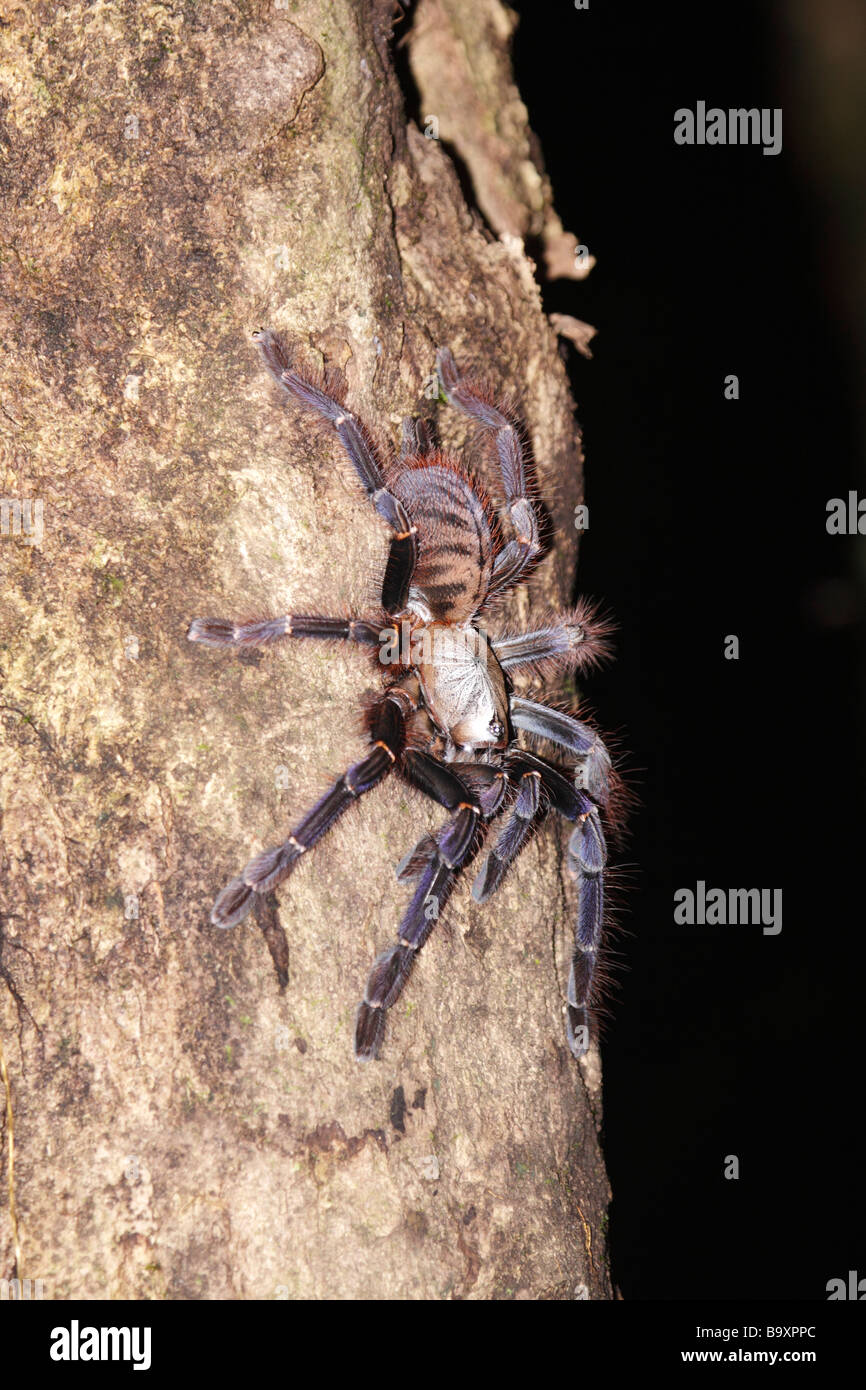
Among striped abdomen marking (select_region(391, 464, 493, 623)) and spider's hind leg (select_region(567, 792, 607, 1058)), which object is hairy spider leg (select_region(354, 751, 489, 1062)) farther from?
striped abdomen marking (select_region(391, 464, 493, 623))

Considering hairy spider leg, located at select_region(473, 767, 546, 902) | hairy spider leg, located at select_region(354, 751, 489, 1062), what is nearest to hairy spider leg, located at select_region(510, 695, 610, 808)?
hairy spider leg, located at select_region(473, 767, 546, 902)

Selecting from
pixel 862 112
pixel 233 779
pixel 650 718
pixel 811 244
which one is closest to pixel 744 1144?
pixel 650 718

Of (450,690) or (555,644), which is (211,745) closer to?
(450,690)

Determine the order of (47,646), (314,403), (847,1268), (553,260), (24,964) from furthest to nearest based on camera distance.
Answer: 1. (847,1268)
2. (553,260)
3. (314,403)
4. (47,646)
5. (24,964)

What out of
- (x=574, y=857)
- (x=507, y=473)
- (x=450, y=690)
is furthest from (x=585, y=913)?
(x=507, y=473)

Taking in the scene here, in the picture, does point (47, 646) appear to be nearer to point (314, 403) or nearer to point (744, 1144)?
point (314, 403)

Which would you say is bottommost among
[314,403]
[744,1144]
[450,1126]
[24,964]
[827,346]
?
[744,1144]

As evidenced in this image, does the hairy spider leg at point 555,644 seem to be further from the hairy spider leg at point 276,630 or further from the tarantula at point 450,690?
the hairy spider leg at point 276,630
